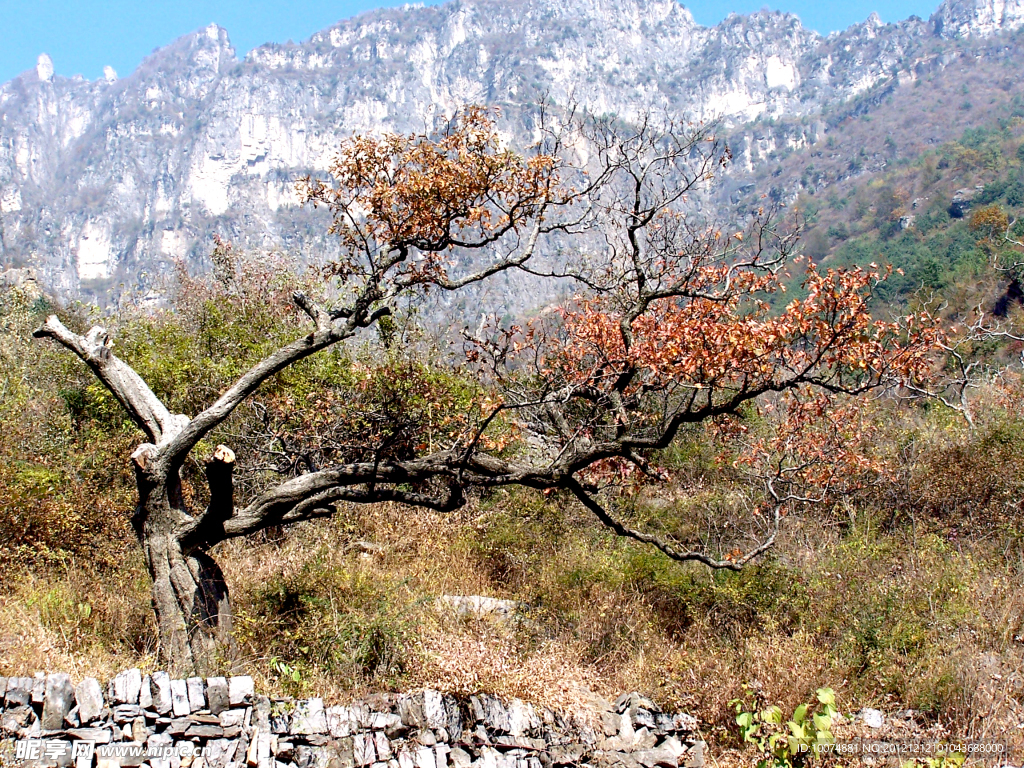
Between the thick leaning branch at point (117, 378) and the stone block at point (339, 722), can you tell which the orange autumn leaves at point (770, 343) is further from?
the thick leaning branch at point (117, 378)

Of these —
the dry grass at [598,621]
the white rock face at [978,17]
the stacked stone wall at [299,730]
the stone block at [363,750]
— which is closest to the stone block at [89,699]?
the stacked stone wall at [299,730]

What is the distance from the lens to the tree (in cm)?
603

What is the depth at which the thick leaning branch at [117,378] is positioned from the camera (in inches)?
251

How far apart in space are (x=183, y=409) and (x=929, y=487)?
10954 mm

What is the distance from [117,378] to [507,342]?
3660mm

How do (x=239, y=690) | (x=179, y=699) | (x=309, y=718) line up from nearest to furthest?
(x=179, y=699)
(x=239, y=690)
(x=309, y=718)

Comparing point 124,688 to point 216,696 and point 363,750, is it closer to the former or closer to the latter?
point 216,696

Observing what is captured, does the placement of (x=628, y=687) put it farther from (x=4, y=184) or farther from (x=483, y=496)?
(x=4, y=184)

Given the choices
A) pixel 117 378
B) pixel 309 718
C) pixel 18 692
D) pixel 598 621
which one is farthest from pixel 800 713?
pixel 117 378

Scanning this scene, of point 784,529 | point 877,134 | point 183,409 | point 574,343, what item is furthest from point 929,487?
point 877,134

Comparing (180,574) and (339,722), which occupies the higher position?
(180,574)

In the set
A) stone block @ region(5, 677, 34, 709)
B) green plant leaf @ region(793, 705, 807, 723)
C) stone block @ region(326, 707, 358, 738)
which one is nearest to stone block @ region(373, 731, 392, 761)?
stone block @ region(326, 707, 358, 738)

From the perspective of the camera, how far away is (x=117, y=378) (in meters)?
6.50

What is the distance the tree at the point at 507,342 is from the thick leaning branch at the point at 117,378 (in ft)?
0.05
